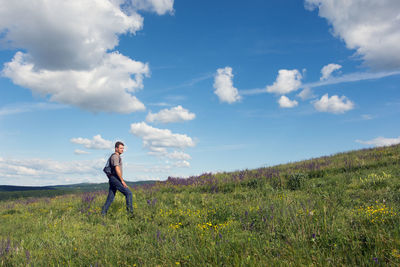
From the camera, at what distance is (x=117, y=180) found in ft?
28.8

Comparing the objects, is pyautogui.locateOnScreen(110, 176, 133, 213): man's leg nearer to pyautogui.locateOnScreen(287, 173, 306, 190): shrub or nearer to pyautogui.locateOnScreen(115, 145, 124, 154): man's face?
pyautogui.locateOnScreen(115, 145, 124, 154): man's face

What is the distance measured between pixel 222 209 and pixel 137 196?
19.1 feet

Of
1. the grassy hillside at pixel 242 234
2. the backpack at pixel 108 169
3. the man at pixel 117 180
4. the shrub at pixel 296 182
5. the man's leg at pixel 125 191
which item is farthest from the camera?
the shrub at pixel 296 182

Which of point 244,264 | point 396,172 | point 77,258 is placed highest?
point 396,172

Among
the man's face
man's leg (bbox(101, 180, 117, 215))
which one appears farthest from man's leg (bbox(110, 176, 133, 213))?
the man's face

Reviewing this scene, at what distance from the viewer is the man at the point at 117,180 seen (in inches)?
337

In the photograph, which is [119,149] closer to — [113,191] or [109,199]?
[113,191]

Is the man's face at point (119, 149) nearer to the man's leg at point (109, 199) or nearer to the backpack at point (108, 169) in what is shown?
the backpack at point (108, 169)

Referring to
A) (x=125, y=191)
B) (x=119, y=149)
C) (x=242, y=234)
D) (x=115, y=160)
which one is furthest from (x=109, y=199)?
(x=242, y=234)

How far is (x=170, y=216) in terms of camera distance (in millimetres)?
7355

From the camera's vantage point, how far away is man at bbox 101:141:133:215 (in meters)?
8.55

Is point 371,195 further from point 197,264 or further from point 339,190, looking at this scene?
point 197,264

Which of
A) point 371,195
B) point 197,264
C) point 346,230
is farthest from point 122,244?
point 371,195

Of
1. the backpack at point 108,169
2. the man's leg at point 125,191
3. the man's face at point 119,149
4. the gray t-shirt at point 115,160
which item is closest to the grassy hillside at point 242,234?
the man's leg at point 125,191
